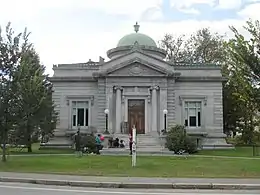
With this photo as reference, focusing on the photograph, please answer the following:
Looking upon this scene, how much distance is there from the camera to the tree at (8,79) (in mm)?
24516

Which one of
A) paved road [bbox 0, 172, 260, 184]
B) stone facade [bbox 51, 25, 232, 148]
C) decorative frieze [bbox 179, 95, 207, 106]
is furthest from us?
decorative frieze [bbox 179, 95, 207, 106]

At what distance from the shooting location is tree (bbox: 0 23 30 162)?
24.5 m

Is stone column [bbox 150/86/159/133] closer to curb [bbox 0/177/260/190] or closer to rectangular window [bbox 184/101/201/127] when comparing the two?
rectangular window [bbox 184/101/201/127]

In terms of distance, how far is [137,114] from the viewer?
45.8 m

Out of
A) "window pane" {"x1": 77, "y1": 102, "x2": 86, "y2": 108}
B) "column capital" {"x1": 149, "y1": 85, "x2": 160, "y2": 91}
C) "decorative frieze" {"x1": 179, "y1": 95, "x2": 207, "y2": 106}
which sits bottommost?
"window pane" {"x1": 77, "y1": 102, "x2": 86, "y2": 108}

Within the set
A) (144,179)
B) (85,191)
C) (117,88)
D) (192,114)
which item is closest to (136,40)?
(117,88)

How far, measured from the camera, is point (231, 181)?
16406mm

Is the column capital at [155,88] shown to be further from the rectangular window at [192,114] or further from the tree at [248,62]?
the tree at [248,62]

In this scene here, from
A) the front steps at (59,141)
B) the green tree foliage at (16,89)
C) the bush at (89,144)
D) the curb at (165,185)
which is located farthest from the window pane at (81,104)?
the curb at (165,185)

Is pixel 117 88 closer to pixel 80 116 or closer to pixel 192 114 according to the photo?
pixel 80 116

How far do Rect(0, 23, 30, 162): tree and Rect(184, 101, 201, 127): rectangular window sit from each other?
24.2 m

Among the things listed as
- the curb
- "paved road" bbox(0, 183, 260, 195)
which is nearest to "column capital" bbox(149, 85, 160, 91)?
the curb

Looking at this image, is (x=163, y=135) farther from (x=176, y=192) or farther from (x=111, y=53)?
(x=176, y=192)

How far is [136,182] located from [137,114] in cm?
2986
